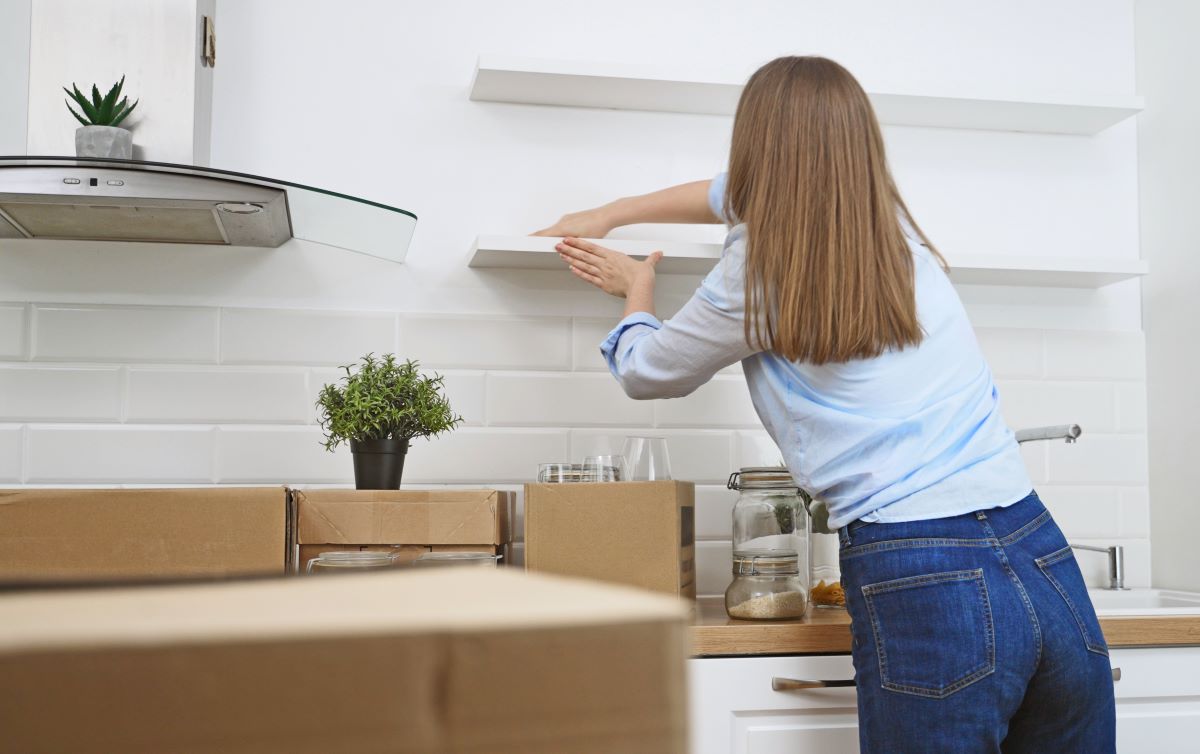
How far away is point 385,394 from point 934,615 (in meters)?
0.86

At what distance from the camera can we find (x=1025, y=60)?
7.07ft

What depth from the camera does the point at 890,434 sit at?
3.97ft

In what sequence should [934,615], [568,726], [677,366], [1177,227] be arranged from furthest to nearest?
1. [1177,227]
2. [677,366]
3. [934,615]
4. [568,726]

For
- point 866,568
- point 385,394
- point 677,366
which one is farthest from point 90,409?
point 866,568

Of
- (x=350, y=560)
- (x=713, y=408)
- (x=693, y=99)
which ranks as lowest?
(x=350, y=560)

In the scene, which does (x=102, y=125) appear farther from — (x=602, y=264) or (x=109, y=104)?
(x=602, y=264)

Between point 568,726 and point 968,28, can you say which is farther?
point 968,28

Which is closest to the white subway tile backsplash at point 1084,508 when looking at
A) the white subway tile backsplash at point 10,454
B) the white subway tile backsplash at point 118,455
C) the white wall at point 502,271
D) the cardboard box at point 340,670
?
the white wall at point 502,271

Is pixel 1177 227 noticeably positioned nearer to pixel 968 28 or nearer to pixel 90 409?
pixel 968 28

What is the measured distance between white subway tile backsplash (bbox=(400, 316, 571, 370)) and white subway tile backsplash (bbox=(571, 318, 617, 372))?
1 centimetres

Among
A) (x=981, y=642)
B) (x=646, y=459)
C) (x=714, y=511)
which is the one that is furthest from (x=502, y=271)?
(x=981, y=642)

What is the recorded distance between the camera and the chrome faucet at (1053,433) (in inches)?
63.6

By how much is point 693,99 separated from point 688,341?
747 mm

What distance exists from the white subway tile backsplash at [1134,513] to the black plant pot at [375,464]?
141 centimetres
